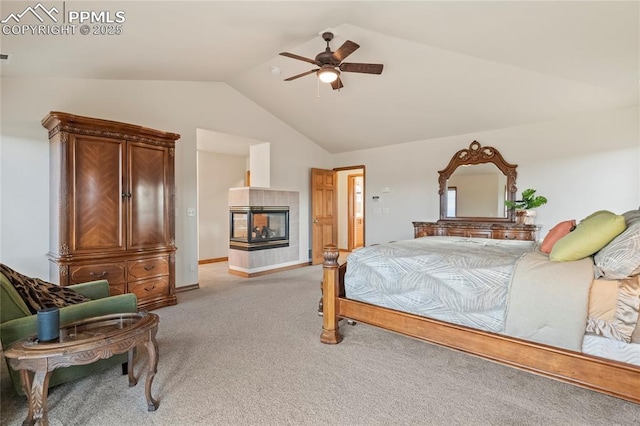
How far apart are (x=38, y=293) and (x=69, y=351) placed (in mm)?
997

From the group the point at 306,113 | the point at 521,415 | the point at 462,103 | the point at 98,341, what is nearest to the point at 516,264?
the point at 521,415

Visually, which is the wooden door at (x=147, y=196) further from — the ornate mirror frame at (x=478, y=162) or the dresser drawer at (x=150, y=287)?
the ornate mirror frame at (x=478, y=162)

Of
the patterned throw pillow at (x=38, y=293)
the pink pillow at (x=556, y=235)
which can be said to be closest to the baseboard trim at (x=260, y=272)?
the patterned throw pillow at (x=38, y=293)

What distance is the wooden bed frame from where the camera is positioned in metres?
1.69

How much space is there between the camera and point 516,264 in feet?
6.97

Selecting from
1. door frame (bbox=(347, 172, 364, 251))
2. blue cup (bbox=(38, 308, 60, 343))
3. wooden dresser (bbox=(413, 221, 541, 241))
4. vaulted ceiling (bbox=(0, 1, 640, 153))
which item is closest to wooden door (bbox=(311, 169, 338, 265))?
door frame (bbox=(347, 172, 364, 251))

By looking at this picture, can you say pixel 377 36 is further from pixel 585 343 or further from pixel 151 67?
pixel 585 343

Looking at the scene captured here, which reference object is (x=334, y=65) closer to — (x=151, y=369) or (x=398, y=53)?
(x=398, y=53)

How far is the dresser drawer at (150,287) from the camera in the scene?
3.68m

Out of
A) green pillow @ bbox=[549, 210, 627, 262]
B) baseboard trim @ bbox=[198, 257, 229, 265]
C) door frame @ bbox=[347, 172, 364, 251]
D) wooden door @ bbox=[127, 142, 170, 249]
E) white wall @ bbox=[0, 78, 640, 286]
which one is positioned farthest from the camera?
door frame @ bbox=[347, 172, 364, 251]

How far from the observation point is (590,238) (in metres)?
1.97

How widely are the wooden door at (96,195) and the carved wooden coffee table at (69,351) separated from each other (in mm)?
1755

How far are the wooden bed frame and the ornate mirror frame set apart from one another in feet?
11.2

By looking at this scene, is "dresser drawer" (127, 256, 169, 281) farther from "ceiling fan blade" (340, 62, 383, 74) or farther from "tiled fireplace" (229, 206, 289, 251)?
"ceiling fan blade" (340, 62, 383, 74)
